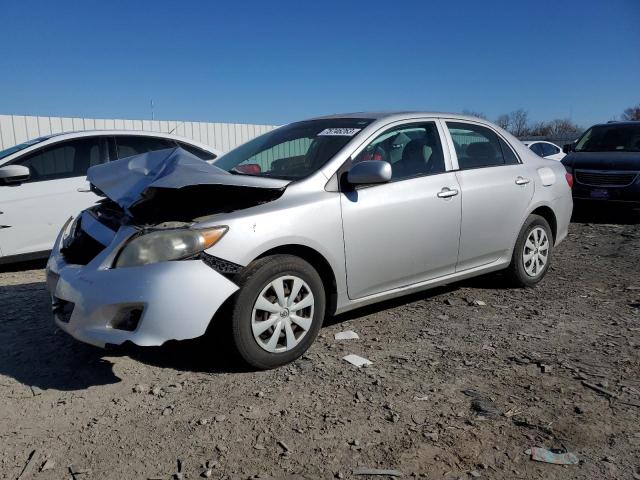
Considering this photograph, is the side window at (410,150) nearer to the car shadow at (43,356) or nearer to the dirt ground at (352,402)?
the dirt ground at (352,402)

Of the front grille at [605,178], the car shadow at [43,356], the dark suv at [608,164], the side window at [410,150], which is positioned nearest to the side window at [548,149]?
the dark suv at [608,164]

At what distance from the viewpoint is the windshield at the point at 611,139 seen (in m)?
10.4

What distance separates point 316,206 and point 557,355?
1.90 meters

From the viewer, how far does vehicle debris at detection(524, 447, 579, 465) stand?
257 cm

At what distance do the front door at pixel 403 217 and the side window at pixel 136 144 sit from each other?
11.7 ft

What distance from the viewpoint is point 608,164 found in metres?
9.98

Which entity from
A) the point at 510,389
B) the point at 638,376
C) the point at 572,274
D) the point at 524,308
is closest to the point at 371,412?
the point at 510,389

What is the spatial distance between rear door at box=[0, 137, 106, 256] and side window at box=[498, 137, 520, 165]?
4355 millimetres

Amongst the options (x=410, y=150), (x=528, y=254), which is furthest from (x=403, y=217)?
(x=528, y=254)

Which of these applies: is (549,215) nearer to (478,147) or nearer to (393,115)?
(478,147)

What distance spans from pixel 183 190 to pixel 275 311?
3.15 feet

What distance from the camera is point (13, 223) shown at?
5.95 m

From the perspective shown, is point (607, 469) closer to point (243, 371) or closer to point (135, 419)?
point (243, 371)

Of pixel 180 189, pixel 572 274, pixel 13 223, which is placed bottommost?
pixel 572 274
